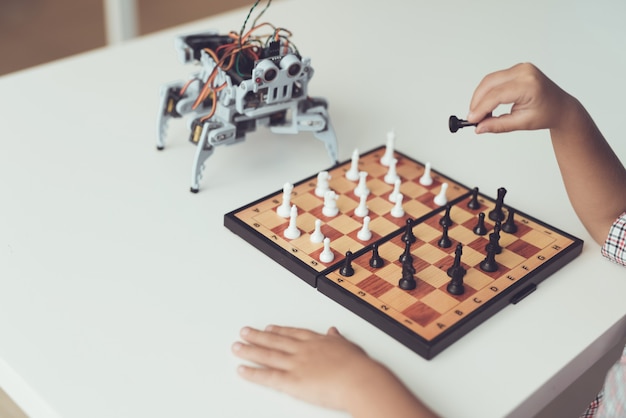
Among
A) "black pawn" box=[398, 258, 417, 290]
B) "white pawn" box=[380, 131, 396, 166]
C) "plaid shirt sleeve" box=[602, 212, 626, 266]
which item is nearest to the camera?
"black pawn" box=[398, 258, 417, 290]

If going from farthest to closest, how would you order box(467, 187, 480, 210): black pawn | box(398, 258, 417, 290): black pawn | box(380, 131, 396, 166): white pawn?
box(380, 131, 396, 166): white pawn
box(467, 187, 480, 210): black pawn
box(398, 258, 417, 290): black pawn

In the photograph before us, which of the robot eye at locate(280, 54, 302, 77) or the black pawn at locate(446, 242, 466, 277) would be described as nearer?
the black pawn at locate(446, 242, 466, 277)

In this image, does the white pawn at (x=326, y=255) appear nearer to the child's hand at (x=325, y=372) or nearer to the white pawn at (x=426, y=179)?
the child's hand at (x=325, y=372)

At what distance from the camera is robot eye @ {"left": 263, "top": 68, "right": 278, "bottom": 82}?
4.27 feet

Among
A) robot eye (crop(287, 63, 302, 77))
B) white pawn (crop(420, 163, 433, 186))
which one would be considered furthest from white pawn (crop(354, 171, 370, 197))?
robot eye (crop(287, 63, 302, 77))

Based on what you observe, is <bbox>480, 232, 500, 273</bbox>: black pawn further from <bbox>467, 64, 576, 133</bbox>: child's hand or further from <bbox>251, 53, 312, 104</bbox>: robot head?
<bbox>251, 53, 312, 104</bbox>: robot head

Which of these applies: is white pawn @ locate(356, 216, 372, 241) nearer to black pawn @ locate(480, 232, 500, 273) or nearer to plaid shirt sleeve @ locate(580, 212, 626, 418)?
black pawn @ locate(480, 232, 500, 273)

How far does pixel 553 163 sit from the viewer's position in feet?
5.06

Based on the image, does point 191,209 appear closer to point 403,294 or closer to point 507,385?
point 403,294

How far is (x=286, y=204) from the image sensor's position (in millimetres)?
1310

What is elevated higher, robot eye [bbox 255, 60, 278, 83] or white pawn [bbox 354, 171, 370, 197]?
robot eye [bbox 255, 60, 278, 83]

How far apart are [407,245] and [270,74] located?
0.38 metres

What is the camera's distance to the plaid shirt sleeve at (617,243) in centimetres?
125

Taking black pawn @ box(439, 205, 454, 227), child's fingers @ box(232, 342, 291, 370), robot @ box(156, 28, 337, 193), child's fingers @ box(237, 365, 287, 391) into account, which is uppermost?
robot @ box(156, 28, 337, 193)
